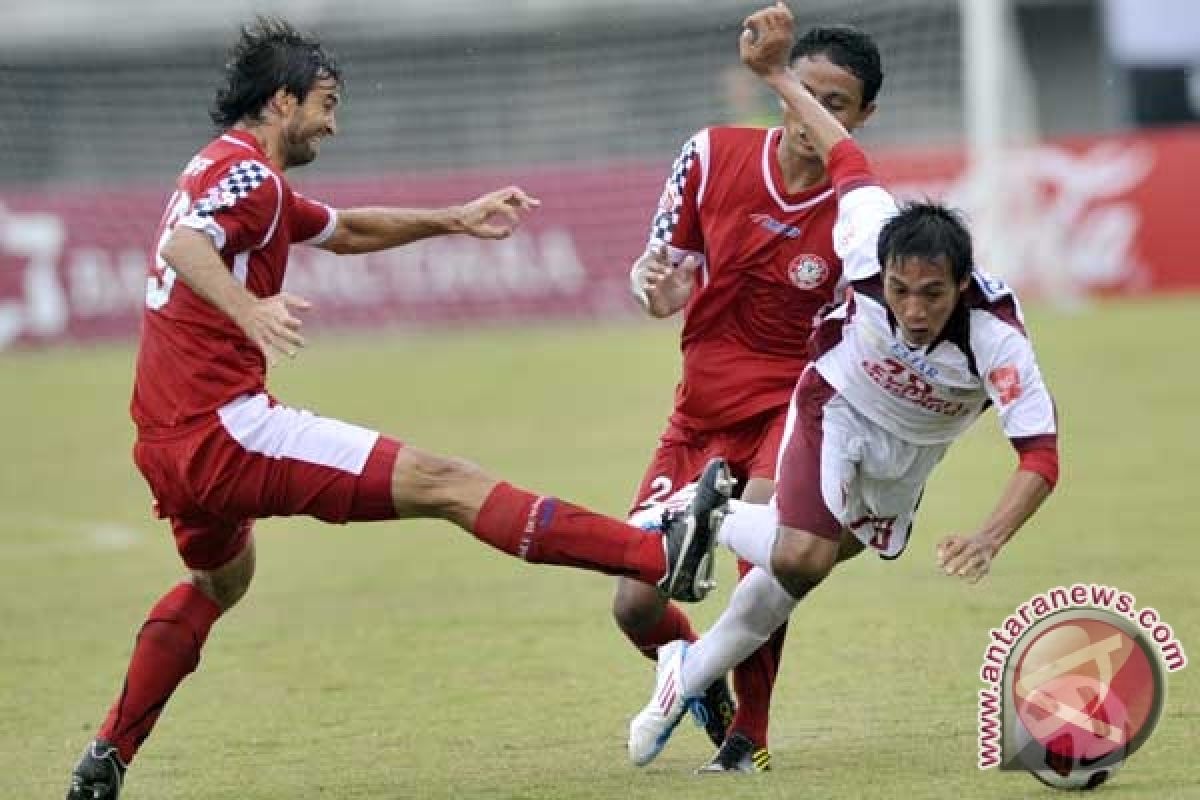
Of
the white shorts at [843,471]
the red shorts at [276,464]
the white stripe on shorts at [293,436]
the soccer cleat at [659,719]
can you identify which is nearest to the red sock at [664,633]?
the soccer cleat at [659,719]

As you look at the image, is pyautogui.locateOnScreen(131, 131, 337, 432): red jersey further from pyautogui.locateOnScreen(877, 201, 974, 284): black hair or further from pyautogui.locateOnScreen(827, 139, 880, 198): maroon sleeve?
pyautogui.locateOnScreen(877, 201, 974, 284): black hair

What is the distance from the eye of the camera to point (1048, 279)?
2798cm

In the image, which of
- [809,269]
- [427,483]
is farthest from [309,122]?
[809,269]

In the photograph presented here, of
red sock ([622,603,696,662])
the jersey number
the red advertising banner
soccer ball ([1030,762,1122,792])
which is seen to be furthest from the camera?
the red advertising banner

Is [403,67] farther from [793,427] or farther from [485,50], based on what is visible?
[793,427]

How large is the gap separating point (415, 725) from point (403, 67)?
24492 mm

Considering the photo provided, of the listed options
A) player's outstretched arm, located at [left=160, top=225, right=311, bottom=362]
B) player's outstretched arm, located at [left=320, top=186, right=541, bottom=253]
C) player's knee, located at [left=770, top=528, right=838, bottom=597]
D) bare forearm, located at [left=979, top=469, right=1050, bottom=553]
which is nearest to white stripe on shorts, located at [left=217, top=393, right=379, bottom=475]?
player's outstretched arm, located at [left=160, top=225, right=311, bottom=362]

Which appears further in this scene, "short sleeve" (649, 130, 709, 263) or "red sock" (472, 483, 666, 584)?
"short sleeve" (649, 130, 709, 263)

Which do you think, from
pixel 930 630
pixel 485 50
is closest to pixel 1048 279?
pixel 485 50

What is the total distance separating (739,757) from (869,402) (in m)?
1.29

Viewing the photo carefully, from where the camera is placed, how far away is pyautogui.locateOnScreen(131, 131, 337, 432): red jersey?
7.09 meters

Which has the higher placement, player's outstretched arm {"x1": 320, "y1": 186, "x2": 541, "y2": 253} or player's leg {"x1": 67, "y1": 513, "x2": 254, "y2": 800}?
player's outstretched arm {"x1": 320, "y1": 186, "x2": 541, "y2": 253}

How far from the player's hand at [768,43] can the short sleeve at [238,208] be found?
5.59 ft

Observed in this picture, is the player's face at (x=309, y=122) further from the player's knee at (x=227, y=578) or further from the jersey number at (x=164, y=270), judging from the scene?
the player's knee at (x=227, y=578)
